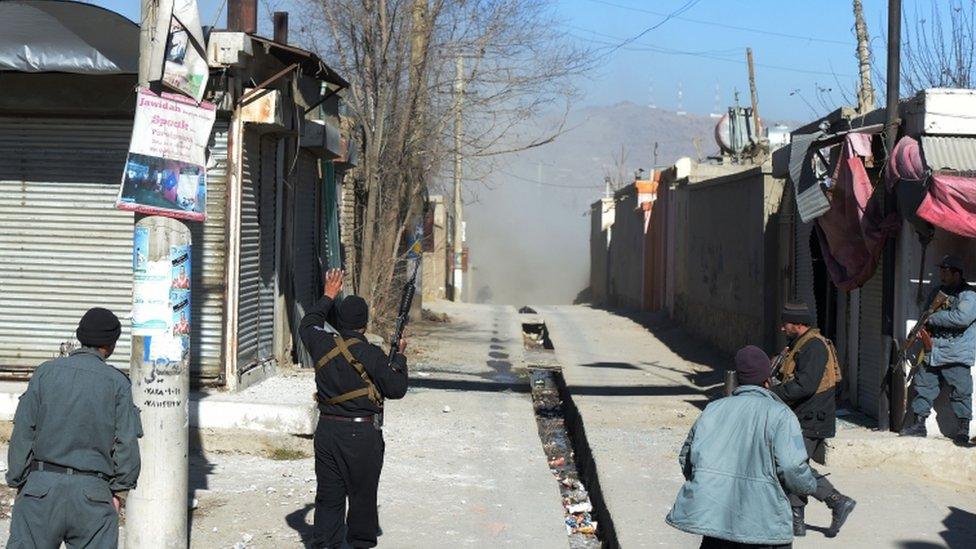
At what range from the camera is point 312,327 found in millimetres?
6852

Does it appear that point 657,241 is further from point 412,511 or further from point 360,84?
point 412,511

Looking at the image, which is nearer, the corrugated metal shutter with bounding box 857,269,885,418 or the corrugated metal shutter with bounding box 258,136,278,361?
the corrugated metal shutter with bounding box 857,269,885,418

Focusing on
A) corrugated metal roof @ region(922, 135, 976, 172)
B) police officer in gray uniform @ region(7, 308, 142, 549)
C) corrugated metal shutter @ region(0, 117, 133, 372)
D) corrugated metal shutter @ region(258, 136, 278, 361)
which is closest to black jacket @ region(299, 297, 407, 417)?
police officer in gray uniform @ region(7, 308, 142, 549)

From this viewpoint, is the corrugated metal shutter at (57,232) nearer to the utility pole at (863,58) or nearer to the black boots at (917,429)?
the black boots at (917,429)

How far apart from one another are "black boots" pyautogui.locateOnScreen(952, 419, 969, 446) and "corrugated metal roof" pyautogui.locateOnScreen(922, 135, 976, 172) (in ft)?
6.60

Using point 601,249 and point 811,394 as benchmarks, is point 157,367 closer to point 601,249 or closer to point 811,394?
point 811,394

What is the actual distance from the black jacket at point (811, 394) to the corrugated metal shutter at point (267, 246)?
563cm

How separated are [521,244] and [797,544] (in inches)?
3395

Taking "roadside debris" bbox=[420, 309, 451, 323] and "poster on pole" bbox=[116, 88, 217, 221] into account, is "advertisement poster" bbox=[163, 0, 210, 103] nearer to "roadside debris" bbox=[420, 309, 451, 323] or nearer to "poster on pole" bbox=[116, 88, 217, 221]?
"poster on pole" bbox=[116, 88, 217, 221]

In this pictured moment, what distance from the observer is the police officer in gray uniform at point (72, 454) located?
5.17 meters

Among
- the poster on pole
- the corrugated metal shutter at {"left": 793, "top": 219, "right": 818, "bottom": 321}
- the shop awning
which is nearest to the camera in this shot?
the poster on pole

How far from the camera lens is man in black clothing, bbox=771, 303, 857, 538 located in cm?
766

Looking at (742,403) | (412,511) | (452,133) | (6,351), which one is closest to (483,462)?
(412,511)

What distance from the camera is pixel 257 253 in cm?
1162
